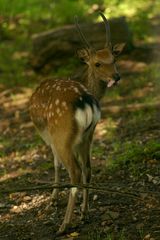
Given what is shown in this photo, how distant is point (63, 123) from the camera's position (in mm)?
5773

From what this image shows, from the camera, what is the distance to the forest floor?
5796 millimetres

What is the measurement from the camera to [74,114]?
223 inches

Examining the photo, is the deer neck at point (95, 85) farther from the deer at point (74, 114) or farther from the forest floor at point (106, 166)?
the forest floor at point (106, 166)

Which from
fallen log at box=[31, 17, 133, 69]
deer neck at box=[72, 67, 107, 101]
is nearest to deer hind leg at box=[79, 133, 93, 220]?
deer neck at box=[72, 67, 107, 101]

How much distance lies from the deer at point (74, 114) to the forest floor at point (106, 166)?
316mm

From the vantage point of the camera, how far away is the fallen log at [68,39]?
1293 cm

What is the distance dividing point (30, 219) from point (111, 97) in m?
4.87

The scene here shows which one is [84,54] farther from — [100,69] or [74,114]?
[74,114]

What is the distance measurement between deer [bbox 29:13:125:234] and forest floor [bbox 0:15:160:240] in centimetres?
32

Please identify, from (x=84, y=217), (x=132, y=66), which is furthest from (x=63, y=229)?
(x=132, y=66)

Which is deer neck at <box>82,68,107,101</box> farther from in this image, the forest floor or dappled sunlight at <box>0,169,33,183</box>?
dappled sunlight at <box>0,169,33,183</box>

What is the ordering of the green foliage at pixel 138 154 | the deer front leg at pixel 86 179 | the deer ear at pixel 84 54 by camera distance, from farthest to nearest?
the green foliage at pixel 138 154 < the deer ear at pixel 84 54 < the deer front leg at pixel 86 179

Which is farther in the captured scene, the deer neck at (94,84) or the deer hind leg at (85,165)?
the deer neck at (94,84)

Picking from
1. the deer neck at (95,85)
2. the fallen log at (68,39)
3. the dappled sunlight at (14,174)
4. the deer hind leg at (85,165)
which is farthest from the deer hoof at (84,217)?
the fallen log at (68,39)
